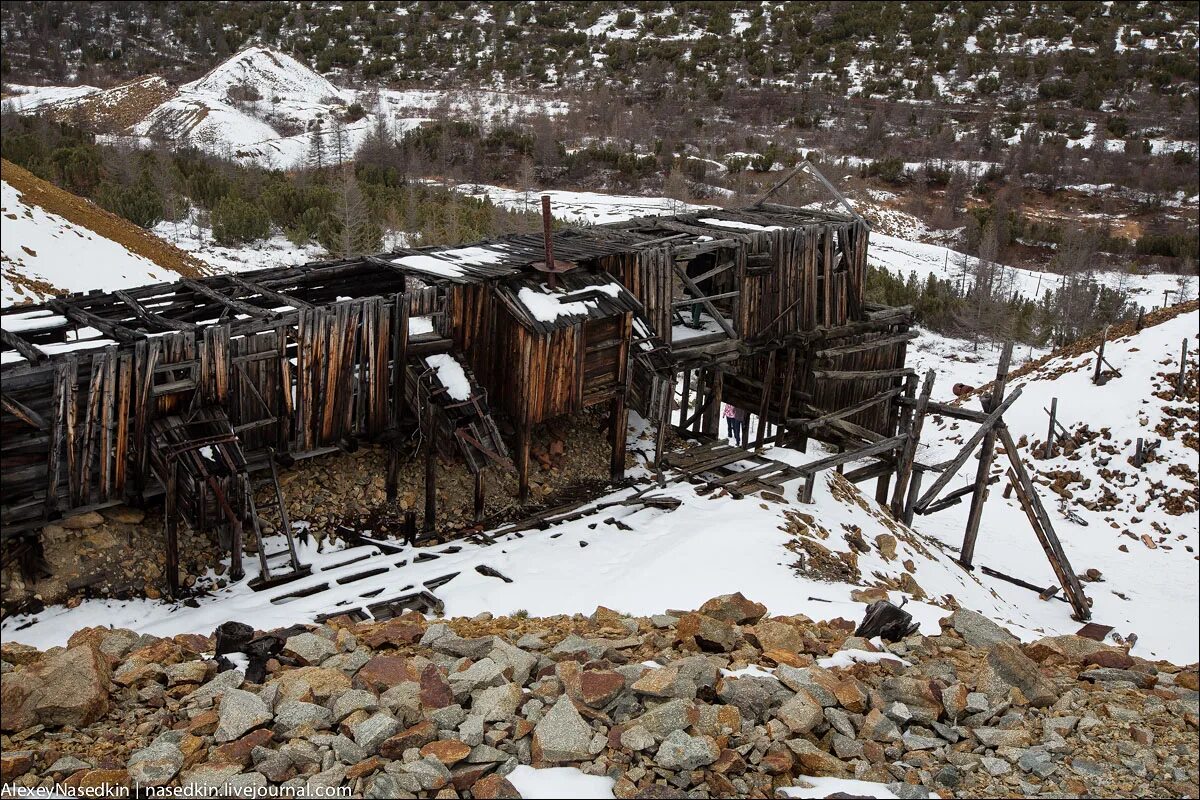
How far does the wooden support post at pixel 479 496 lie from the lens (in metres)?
13.6

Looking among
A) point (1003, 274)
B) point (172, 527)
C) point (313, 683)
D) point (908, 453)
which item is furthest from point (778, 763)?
point (1003, 274)

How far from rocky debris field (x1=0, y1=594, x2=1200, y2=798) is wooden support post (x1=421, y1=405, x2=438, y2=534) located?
15.0ft

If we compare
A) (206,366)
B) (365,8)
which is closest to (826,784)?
(206,366)

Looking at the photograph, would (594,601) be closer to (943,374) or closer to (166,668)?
(166,668)

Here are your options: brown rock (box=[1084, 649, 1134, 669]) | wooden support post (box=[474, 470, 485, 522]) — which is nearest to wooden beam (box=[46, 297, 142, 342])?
wooden support post (box=[474, 470, 485, 522])

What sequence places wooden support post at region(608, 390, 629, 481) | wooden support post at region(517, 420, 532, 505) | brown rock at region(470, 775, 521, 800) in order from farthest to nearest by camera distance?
wooden support post at region(608, 390, 629, 481)
wooden support post at region(517, 420, 532, 505)
brown rock at region(470, 775, 521, 800)

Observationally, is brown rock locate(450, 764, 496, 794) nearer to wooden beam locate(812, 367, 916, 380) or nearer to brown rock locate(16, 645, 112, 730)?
brown rock locate(16, 645, 112, 730)

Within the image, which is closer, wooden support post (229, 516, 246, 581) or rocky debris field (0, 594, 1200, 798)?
rocky debris field (0, 594, 1200, 798)

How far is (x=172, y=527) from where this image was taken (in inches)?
451

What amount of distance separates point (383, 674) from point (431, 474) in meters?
5.79

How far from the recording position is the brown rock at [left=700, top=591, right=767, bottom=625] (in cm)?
960

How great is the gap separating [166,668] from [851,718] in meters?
5.64

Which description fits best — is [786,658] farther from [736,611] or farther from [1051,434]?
[1051,434]

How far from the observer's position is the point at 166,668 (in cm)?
816
